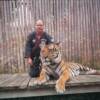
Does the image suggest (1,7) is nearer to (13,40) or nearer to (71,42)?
(13,40)

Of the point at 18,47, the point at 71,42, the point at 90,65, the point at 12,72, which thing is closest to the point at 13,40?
the point at 18,47

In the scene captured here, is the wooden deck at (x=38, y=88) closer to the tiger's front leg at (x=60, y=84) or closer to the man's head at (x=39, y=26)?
the tiger's front leg at (x=60, y=84)

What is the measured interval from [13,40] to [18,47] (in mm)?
228

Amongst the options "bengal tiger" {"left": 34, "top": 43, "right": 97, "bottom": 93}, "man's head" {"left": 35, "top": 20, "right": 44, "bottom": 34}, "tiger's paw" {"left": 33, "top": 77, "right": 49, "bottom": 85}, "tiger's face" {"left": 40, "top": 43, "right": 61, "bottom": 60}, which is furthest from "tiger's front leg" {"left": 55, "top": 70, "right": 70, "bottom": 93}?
"man's head" {"left": 35, "top": 20, "right": 44, "bottom": 34}

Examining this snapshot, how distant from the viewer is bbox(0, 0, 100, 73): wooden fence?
9805 millimetres

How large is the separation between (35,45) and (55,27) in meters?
2.07

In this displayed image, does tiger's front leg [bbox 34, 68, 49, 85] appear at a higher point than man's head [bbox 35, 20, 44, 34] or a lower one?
lower

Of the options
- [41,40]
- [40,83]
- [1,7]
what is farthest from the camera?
[1,7]

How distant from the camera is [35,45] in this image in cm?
798

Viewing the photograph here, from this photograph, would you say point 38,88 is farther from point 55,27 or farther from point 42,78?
point 55,27

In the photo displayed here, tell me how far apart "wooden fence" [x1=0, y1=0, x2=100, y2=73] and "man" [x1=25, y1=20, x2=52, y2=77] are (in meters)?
1.78

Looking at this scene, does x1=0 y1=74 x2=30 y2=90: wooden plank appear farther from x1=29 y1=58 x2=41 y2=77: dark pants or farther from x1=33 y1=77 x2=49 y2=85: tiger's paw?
x1=29 y1=58 x2=41 y2=77: dark pants

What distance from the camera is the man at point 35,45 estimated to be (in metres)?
7.89

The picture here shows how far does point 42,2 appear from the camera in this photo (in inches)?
388
